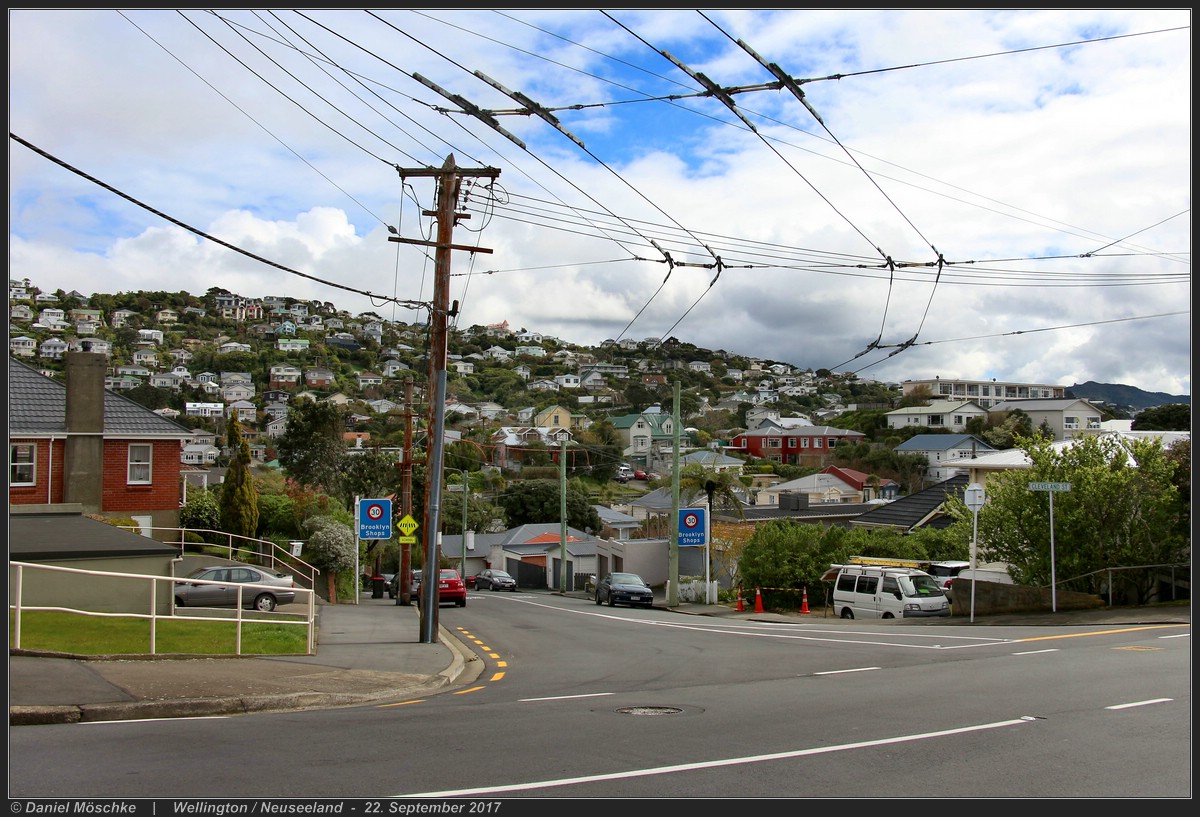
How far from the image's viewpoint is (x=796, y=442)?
339ft

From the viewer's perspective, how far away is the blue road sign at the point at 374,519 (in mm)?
31156

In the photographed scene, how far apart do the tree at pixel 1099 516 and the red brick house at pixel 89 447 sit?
26.5 metres

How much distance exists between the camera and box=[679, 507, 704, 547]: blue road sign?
34656 mm

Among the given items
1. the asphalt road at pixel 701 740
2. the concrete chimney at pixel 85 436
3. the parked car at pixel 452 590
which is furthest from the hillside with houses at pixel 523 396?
the asphalt road at pixel 701 740

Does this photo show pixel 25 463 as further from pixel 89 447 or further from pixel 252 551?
pixel 252 551

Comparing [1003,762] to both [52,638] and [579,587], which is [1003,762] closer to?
[52,638]

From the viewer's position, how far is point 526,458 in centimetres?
9888

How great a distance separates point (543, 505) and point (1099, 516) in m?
54.9

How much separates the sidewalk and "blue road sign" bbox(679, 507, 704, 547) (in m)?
15.3

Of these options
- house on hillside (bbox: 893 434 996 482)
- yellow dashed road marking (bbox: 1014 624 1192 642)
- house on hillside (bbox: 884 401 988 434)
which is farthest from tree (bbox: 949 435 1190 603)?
house on hillside (bbox: 884 401 988 434)

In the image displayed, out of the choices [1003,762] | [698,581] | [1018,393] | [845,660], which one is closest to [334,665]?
[845,660]

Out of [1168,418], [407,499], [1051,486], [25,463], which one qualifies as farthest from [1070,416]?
[25,463]

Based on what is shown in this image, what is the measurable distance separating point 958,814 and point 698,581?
31798 mm

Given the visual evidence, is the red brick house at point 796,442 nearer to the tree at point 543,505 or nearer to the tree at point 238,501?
the tree at point 543,505
